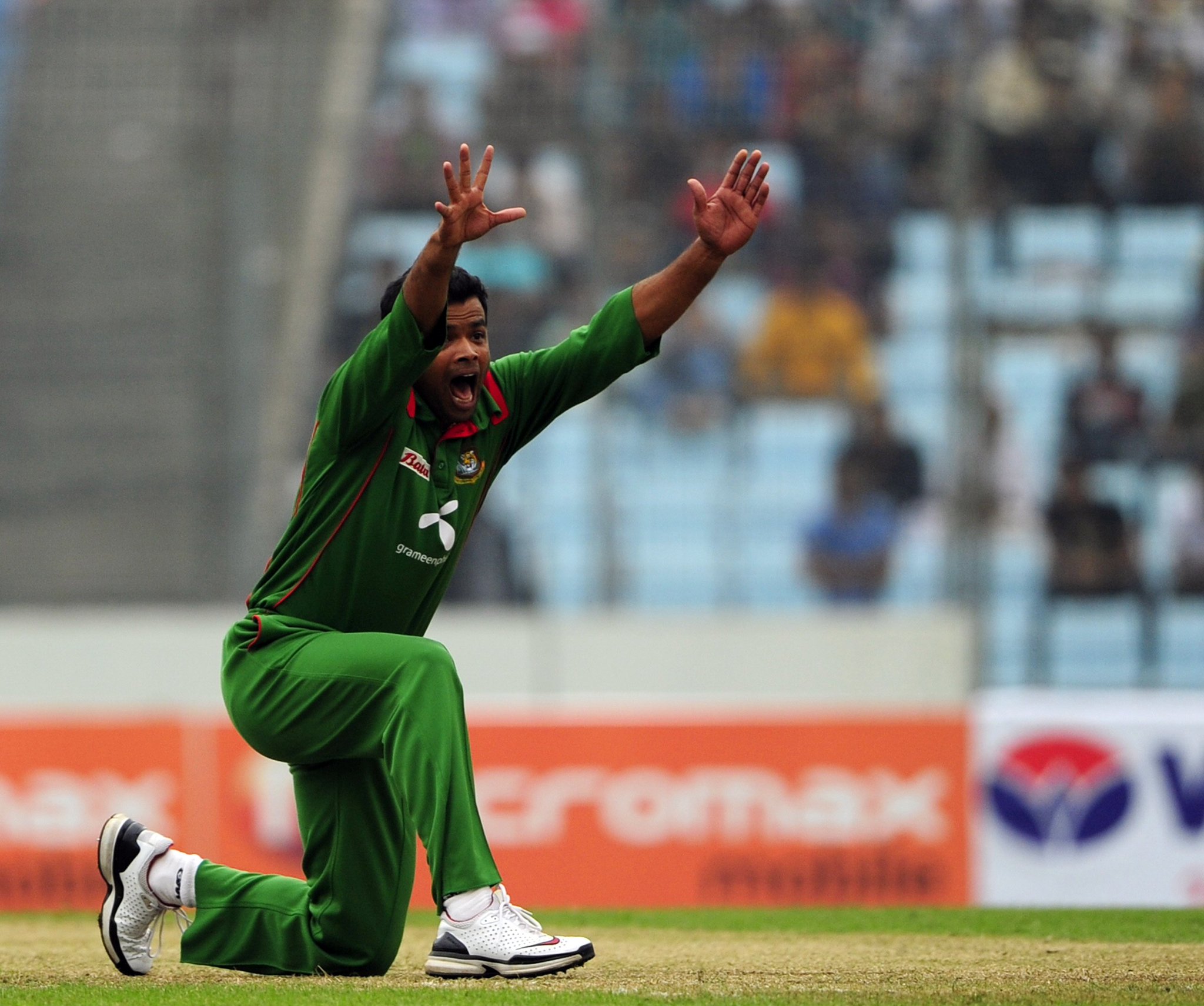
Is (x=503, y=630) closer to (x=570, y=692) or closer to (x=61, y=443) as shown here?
(x=570, y=692)

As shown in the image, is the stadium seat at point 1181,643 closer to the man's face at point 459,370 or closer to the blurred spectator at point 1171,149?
the blurred spectator at point 1171,149

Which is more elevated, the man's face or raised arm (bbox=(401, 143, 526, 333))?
raised arm (bbox=(401, 143, 526, 333))

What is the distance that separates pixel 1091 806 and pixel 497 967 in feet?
18.2

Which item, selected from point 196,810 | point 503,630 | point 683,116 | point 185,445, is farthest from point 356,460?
point 683,116

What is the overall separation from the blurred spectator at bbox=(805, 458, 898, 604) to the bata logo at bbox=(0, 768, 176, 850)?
412cm

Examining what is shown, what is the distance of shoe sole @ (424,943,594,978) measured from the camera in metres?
4.21

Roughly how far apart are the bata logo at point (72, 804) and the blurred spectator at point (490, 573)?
2.33 m

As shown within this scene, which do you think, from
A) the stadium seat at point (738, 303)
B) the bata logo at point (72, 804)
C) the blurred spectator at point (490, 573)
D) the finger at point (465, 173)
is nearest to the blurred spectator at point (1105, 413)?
the stadium seat at point (738, 303)

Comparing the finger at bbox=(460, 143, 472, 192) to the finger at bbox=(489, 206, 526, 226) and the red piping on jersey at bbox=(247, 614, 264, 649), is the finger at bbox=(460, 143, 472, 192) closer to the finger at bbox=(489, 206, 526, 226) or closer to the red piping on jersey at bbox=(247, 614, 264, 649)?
the finger at bbox=(489, 206, 526, 226)

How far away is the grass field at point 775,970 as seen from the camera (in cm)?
416

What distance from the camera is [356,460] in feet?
14.8

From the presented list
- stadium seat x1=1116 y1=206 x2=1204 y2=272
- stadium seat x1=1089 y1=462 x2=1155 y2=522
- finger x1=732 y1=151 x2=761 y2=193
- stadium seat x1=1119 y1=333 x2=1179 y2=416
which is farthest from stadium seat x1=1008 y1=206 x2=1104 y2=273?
finger x1=732 y1=151 x2=761 y2=193

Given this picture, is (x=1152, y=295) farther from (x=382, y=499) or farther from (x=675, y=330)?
(x=382, y=499)

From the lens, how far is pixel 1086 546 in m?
11.5
